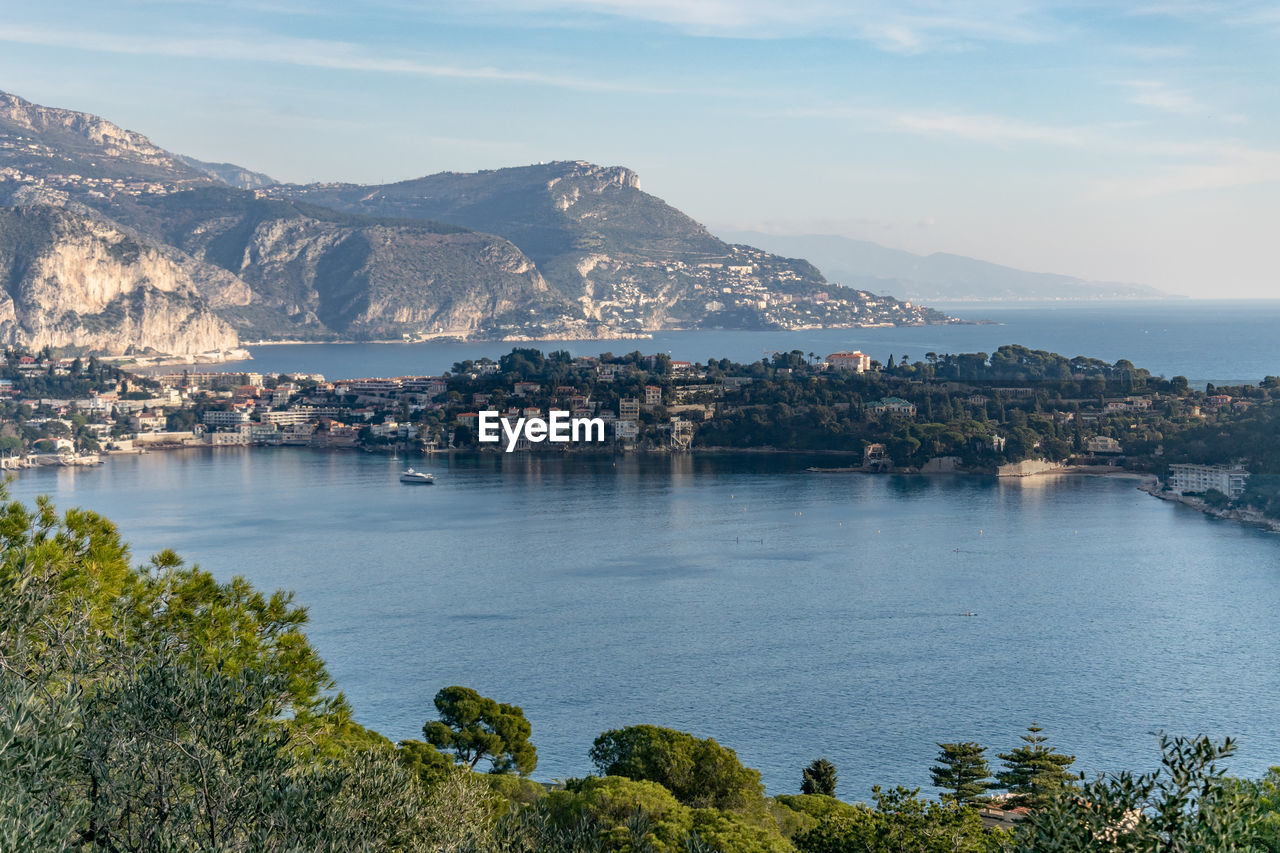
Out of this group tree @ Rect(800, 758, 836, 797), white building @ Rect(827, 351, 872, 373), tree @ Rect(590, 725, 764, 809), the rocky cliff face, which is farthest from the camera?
the rocky cliff face

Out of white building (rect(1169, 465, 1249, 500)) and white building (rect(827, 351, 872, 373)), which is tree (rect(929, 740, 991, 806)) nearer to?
white building (rect(1169, 465, 1249, 500))

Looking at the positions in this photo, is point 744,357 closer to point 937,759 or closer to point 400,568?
point 400,568

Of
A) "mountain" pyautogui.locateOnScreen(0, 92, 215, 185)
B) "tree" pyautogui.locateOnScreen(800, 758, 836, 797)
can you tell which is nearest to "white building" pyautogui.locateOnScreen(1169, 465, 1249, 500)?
"tree" pyautogui.locateOnScreen(800, 758, 836, 797)

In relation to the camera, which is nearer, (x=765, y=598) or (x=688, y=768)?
(x=688, y=768)

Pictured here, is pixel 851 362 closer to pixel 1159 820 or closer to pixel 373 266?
pixel 1159 820

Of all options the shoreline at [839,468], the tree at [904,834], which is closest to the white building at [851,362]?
the shoreline at [839,468]

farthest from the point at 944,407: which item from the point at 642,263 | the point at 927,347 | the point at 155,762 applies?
the point at 642,263

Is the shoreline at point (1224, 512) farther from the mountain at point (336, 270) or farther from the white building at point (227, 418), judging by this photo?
the mountain at point (336, 270)
